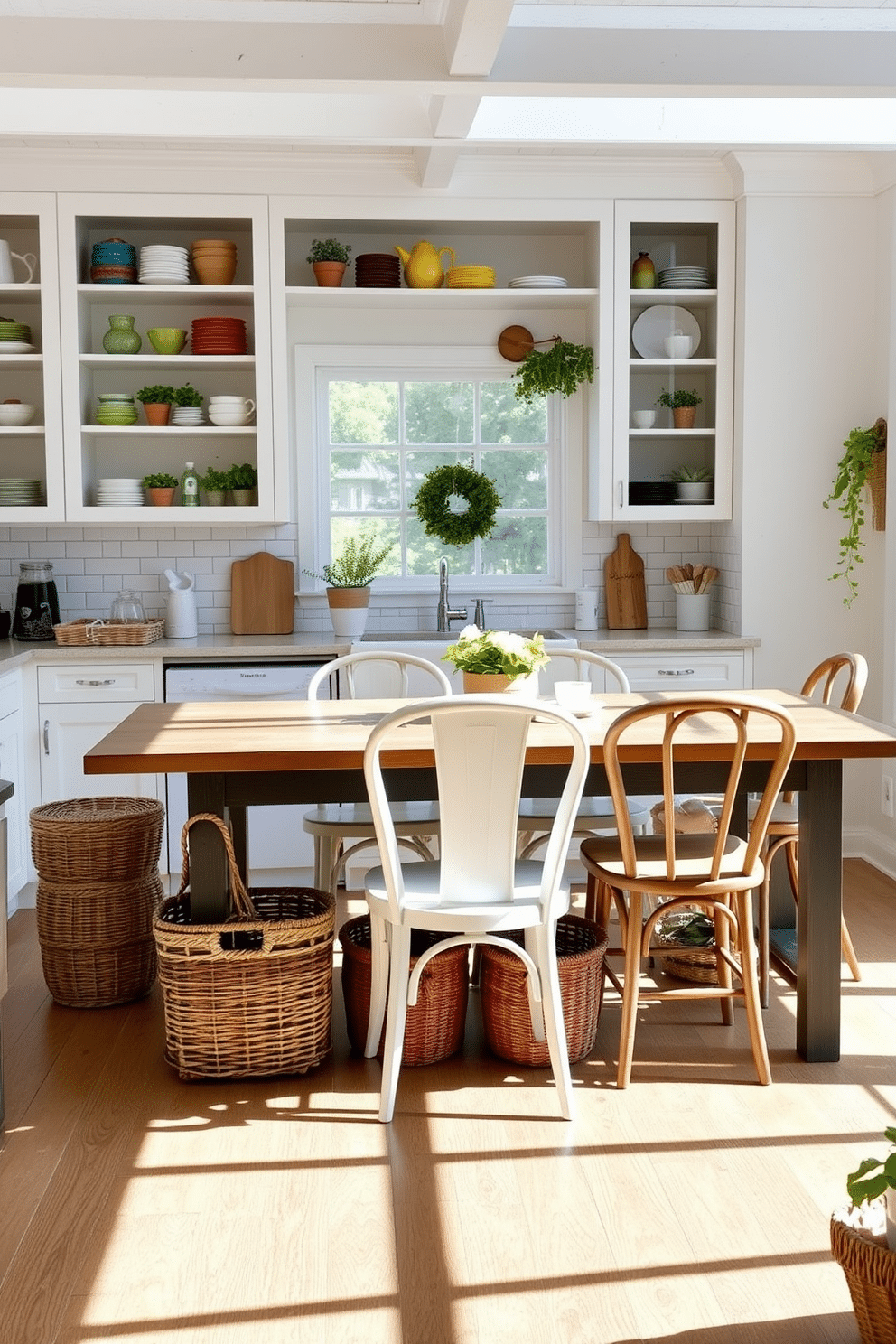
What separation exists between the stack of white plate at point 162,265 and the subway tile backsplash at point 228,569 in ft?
3.40

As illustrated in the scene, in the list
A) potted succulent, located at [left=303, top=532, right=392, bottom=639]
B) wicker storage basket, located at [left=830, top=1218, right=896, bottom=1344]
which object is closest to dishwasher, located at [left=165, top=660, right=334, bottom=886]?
potted succulent, located at [left=303, top=532, right=392, bottom=639]

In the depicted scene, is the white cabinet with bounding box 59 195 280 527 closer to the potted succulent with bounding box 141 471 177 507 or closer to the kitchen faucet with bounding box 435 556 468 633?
the potted succulent with bounding box 141 471 177 507

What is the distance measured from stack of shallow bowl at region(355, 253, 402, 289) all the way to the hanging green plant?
2.12 feet

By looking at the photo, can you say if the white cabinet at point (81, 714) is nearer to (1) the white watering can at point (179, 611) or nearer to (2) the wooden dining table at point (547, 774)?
(1) the white watering can at point (179, 611)

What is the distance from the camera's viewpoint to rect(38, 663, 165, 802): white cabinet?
5.09 meters

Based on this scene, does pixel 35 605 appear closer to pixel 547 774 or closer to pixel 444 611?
pixel 444 611

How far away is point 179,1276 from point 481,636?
1.72 meters

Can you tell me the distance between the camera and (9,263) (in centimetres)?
520

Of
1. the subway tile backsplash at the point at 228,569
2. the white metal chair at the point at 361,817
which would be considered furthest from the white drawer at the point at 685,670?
the white metal chair at the point at 361,817

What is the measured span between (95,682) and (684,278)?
284cm

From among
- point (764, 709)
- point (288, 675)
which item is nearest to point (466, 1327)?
point (764, 709)

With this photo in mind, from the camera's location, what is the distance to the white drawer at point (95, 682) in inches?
200

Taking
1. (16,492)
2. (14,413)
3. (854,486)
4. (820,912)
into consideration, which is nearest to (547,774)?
(820,912)

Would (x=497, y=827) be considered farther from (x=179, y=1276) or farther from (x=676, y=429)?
(x=676, y=429)
